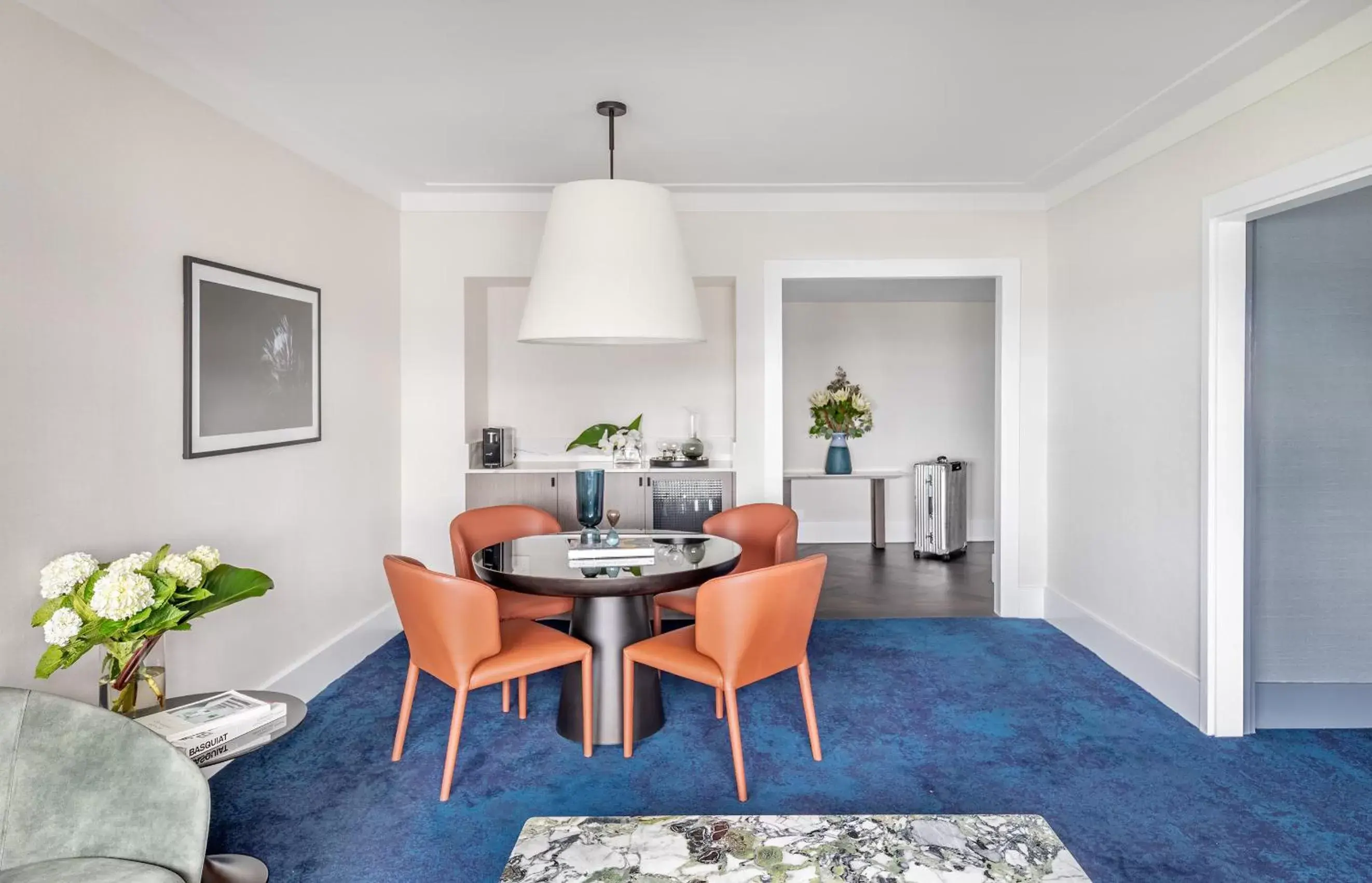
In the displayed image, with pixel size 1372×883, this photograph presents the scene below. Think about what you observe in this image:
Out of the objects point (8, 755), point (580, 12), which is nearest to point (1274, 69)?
point (580, 12)

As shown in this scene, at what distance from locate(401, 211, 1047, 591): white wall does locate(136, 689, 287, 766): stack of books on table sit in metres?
2.64

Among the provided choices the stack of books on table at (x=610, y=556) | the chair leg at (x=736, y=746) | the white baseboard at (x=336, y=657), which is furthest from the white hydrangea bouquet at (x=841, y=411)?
the chair leg at (x=736, y=746)

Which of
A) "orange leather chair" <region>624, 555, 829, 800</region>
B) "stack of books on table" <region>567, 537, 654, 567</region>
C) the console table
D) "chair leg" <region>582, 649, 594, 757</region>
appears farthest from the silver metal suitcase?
"chair leg" <region>582, 649, 594, 757</region>

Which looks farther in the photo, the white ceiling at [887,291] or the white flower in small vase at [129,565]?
the white ceiling at [887,291]

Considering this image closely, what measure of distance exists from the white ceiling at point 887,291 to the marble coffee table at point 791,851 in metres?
4.48

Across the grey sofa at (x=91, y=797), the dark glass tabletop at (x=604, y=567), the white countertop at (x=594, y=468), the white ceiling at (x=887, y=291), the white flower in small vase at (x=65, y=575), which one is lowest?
the grey sofa at (x=91, y=797)

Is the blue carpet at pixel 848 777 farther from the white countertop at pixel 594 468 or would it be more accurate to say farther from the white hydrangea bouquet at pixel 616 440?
the white hydrangea bouquet at pixel 616 440

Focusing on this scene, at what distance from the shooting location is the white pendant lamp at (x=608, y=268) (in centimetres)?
286

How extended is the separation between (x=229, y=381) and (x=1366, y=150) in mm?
3980

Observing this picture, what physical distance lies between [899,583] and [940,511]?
3.92 ft

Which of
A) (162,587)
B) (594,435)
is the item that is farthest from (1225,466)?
(162,587)

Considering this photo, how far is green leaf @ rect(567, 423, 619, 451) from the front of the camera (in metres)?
5.05

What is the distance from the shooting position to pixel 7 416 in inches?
84.0

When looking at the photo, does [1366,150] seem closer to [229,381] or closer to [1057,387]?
[1057,387]
